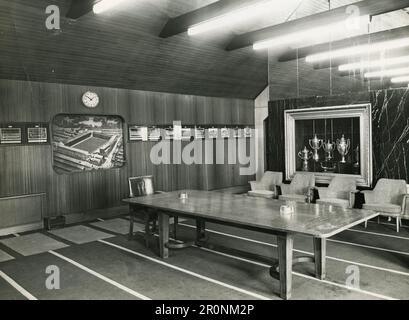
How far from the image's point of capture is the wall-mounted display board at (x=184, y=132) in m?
8.81

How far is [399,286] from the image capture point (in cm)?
409

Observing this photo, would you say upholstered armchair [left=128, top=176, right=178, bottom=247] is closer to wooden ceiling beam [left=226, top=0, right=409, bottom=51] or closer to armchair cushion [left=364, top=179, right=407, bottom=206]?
wooden ceiling beam [left=226, top=0, right=409, bottom=51]

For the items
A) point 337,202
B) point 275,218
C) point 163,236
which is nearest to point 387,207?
point 337,202

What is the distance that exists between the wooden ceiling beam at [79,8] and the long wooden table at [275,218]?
2.82m

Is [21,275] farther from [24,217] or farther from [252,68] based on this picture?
[252,68]

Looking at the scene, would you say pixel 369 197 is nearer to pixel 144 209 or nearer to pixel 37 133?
pixel 144 209

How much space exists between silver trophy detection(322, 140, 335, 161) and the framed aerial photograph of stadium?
4498mm

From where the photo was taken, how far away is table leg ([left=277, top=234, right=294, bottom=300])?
150 inches

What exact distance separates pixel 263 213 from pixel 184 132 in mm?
5664

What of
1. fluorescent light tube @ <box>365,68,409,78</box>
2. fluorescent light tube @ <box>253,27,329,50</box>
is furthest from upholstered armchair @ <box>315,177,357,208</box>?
fluorescent light tube @ <box>253,27,329,50</box>

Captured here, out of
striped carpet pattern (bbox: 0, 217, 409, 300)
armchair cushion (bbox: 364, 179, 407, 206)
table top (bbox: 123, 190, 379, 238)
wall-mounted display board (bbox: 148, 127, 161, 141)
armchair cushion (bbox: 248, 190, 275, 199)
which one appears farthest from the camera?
wall-mounted display board (bbox: 148, 127, 161, 141)

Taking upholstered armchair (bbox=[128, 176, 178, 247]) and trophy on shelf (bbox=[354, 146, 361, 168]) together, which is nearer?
upholstered armchair (bbox=[128, 176, 178, 247])

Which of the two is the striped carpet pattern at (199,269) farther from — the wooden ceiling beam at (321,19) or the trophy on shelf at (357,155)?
the wooden ceiling beam at (321,19)

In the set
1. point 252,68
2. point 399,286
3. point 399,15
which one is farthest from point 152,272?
point 399,15
